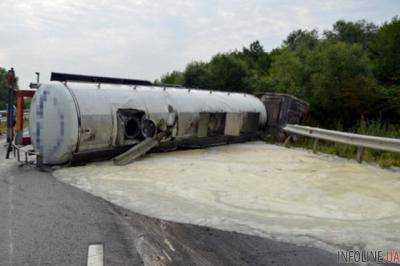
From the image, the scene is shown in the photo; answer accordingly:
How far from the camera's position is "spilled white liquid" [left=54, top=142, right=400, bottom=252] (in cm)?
646

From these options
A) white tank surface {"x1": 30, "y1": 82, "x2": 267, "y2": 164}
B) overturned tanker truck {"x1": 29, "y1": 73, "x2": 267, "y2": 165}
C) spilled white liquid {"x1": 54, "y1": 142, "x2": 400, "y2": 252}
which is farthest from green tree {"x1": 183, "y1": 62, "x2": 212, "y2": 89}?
spilled white liquid {"x1": 54, "y1": 142, "x2": 400, "y2": 252}

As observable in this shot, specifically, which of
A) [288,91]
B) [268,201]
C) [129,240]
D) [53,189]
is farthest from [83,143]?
[288,91]

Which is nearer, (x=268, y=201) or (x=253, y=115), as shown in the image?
(x=268, y=201)

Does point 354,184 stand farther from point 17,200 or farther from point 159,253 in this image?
point 17,200

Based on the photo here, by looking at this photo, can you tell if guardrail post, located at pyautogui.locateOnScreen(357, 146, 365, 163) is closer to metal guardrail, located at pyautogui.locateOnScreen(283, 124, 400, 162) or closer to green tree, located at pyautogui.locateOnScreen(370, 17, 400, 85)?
metal guardrail, located at pyautogui.locateOnScreen(283, 124, 400, 162)

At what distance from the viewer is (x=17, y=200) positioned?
7906mm

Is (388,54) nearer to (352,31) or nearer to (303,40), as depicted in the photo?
(352,31)

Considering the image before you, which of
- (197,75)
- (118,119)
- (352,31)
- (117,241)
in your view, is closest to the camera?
(117,241)

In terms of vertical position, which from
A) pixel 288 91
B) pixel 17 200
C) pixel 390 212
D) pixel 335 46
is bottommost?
pixel 17 200

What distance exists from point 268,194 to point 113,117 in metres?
5.52

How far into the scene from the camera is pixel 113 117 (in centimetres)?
1271

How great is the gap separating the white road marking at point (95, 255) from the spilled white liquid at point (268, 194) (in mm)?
1601

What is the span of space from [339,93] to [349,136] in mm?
10755

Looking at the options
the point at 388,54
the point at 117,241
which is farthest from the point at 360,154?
the point at 388,54
